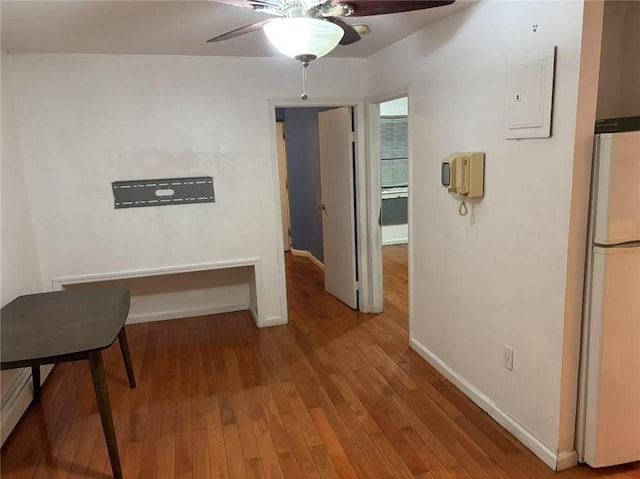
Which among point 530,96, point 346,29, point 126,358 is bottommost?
point 126,358

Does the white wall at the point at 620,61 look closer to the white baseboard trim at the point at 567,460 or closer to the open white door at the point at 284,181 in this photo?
the white baseboard trim at the point at 567,460

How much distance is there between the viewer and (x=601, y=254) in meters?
1.96

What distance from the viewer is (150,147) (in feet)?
11.8

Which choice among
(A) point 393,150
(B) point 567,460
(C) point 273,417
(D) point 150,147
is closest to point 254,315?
(C) point 273,417

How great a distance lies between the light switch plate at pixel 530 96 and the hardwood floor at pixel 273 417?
1582 mm

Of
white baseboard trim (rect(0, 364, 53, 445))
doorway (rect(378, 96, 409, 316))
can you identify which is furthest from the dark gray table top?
doorway (rect(378, 96, 409, 316))

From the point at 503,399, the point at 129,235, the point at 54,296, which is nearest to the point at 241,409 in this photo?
the point at 54,296

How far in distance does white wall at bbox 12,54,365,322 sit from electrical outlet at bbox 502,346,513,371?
2141 millimetres

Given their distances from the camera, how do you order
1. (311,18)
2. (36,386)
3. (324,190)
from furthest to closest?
(324,190)
(36,386)
(311,18)

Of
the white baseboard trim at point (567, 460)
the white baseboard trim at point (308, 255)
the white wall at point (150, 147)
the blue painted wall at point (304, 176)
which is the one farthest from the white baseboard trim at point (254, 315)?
the white baseboard trim at point (567, 460)

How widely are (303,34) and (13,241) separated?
245 centimetres

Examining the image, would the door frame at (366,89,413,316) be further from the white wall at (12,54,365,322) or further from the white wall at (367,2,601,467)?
the white wall at (367,2,601,467)

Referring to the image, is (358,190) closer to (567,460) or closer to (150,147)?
(150,147)

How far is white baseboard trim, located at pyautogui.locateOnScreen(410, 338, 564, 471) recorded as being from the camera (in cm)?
221
